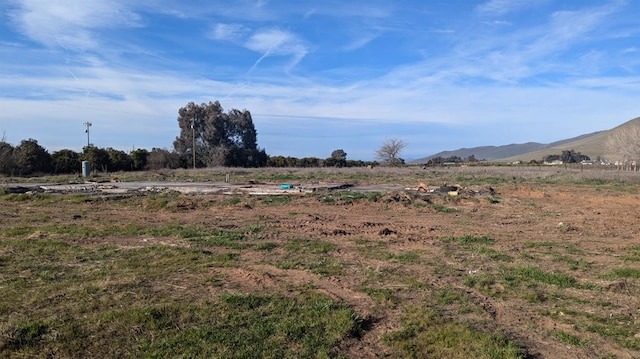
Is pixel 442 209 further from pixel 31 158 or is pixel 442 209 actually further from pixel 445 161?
pixel 445 161

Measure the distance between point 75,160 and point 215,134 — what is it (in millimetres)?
22069

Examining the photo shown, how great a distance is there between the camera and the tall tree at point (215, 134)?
208 feet

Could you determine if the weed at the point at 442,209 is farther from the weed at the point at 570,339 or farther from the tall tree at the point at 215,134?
the tall tree at the point at 215,134

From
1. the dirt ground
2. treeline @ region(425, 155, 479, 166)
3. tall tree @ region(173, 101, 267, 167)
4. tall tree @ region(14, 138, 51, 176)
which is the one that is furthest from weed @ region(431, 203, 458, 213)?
treeline @ region(425, 155, 479, 166)

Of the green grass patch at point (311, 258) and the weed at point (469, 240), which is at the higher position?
the green grass patch at point (311, 258)

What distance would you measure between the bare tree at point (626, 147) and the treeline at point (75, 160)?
5408cm

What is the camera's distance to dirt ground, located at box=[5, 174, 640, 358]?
500cm

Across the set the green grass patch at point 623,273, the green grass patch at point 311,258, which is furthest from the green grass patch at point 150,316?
the green grass patch at point 623,273

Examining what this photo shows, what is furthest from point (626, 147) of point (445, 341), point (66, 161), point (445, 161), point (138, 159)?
point (445, 341)

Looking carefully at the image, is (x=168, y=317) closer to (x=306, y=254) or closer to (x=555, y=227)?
(x=306, y=254)

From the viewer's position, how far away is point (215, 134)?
2547 inches

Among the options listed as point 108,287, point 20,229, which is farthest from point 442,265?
point 20,229

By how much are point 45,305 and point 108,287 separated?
0.83 m

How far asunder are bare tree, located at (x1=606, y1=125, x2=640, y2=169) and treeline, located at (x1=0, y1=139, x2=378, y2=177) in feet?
177
